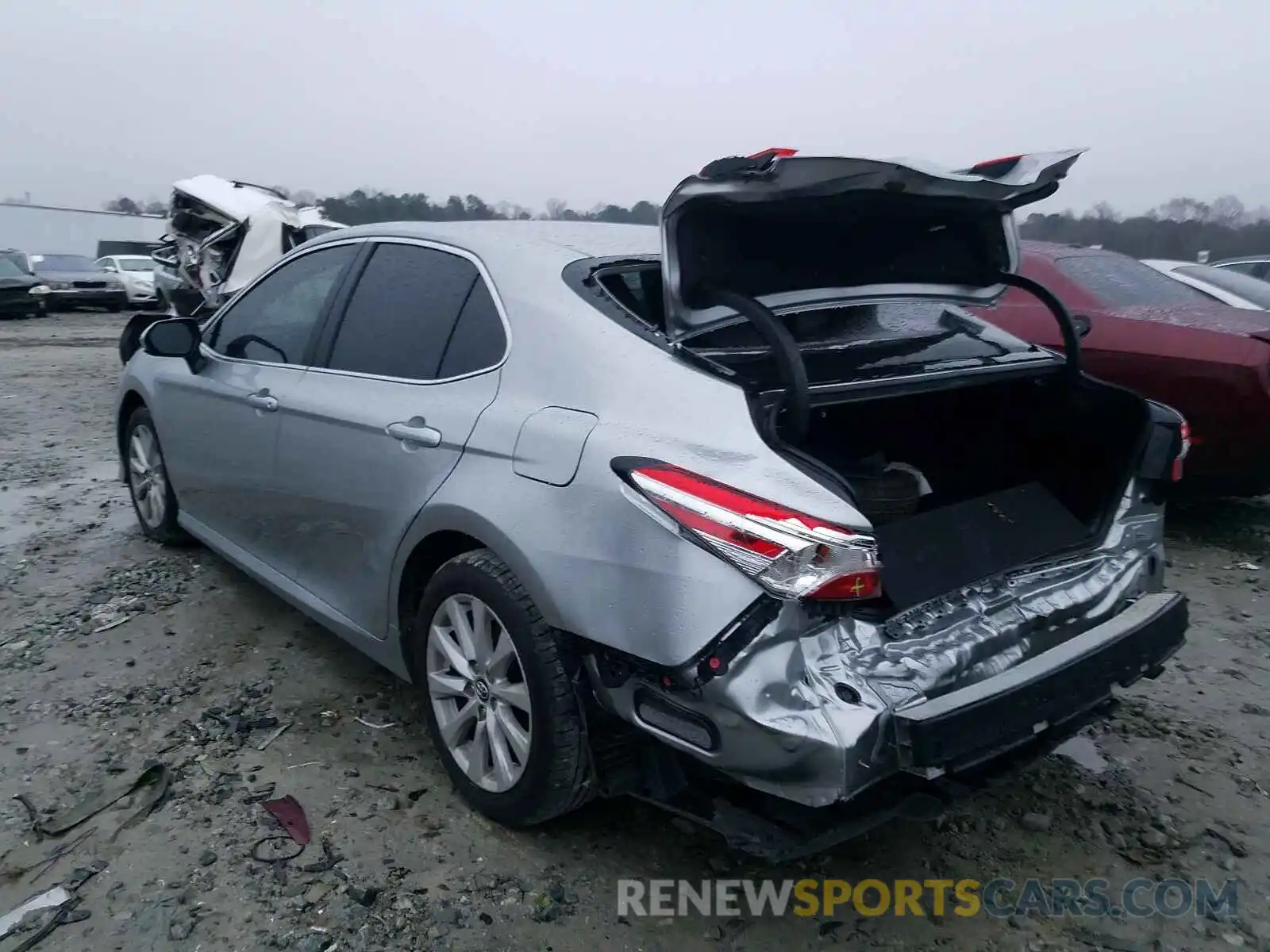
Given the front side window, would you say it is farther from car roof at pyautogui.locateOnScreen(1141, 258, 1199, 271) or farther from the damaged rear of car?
car roof at pyautogui.locateOnScreen(1141, 258, 1199, 271)

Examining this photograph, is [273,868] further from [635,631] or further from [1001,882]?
[1001,882]

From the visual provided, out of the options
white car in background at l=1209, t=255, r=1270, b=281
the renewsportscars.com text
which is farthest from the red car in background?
white car in background at l=1209, t=255, r=1270, b=281

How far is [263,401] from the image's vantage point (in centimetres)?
359

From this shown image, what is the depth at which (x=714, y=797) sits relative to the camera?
2221 mm

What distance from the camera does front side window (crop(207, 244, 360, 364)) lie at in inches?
140

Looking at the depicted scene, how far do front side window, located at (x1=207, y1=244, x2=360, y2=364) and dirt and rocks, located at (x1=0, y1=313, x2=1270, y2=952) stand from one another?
3.84 ft

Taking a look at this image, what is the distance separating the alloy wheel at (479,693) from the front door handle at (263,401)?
4.11 ft

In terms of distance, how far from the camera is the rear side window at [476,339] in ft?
8.98

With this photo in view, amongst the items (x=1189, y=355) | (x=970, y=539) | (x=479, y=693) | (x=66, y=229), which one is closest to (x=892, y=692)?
(x=970, y=539)

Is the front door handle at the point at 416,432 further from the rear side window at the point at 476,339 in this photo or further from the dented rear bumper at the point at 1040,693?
the dented rear bumper at the point at 1040,693

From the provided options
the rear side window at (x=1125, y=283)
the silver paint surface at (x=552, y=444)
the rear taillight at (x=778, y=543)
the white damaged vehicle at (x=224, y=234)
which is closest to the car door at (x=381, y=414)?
the silver paint surface at (x=552, y=444)

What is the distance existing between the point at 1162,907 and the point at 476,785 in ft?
5.93

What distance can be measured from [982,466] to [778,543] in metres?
1.56

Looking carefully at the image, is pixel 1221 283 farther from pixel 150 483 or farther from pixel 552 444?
pixel 150 483
